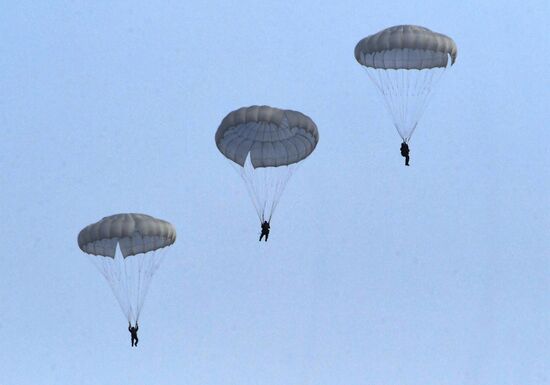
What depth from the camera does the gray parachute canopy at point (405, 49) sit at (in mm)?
83500

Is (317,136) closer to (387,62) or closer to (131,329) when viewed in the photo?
(387,62)

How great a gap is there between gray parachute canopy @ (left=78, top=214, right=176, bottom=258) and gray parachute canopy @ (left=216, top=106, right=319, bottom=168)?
15.7 ft

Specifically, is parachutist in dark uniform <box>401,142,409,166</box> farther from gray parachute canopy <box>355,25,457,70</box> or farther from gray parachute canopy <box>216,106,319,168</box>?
gray parachute canopy <box>216,106,319,168</box>

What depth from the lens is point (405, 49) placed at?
83875 mm

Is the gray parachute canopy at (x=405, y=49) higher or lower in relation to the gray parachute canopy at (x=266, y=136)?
higher

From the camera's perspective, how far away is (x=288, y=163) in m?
85.4

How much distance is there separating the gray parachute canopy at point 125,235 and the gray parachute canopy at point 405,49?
12443 millimetres

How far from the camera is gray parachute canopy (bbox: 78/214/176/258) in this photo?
A: 83625 millimetres

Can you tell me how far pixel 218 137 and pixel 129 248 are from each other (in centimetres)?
669

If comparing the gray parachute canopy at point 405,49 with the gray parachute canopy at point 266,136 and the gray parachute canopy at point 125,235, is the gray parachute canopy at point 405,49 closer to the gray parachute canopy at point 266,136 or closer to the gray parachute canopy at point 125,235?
the gray parachute canopy at point 266,136

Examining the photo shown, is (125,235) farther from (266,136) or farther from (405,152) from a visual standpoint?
(405,152)

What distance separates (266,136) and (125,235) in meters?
7.96

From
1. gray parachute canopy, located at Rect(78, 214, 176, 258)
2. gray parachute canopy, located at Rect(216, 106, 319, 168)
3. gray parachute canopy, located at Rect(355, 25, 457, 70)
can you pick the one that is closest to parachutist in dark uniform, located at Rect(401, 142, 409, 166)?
gray parachute canopy, located at Rect(355, 25, 457, 70)

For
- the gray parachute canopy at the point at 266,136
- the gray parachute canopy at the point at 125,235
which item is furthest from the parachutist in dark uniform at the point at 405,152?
the gray parachute canopy at the point at 125,235
